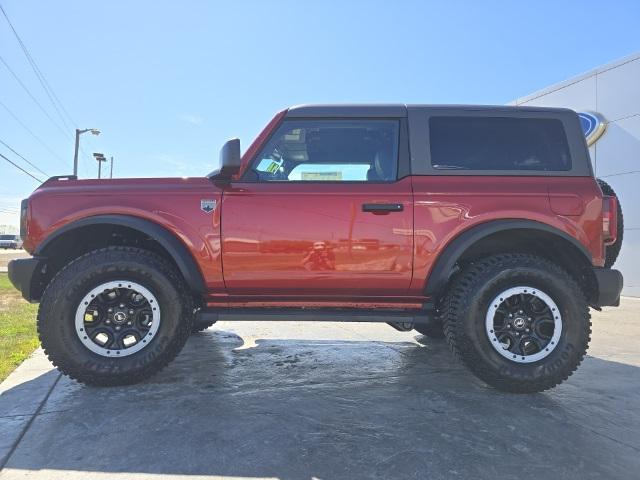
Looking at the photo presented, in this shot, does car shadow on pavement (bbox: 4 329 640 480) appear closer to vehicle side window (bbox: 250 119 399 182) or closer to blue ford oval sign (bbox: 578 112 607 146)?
vehicle side window (bbox: 250 119 399 182)

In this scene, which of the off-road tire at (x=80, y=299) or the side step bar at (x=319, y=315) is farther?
the side step bar at (x=319, y=315)

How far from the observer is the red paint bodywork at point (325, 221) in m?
3.23

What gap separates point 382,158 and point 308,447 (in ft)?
6.87

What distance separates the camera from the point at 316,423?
2.59 meters

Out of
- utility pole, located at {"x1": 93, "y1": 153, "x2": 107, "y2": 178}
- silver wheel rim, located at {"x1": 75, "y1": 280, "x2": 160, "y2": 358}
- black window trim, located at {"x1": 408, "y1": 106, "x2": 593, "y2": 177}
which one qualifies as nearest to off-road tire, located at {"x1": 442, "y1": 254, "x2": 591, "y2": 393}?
black window trim, located at {"x1": 408, "y1": 106, "x2": 593, "y2": 177}

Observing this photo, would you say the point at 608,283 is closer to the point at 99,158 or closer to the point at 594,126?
the point at 594,126

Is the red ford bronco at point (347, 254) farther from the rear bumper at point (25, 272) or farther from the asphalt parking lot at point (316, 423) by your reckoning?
the asphalt parking lot at point (316, 423)

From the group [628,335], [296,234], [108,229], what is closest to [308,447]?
[296,234]

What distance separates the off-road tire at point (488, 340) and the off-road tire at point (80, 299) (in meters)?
1.95

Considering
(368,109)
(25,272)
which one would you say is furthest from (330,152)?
(25,272)

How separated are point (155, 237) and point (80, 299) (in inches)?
25.8

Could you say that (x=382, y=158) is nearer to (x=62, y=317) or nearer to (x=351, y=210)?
(x=351, y=210)

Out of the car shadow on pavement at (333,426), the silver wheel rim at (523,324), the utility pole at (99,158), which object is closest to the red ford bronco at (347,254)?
the silver wheel rim at (523,324)

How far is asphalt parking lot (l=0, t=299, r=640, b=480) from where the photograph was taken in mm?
2119
